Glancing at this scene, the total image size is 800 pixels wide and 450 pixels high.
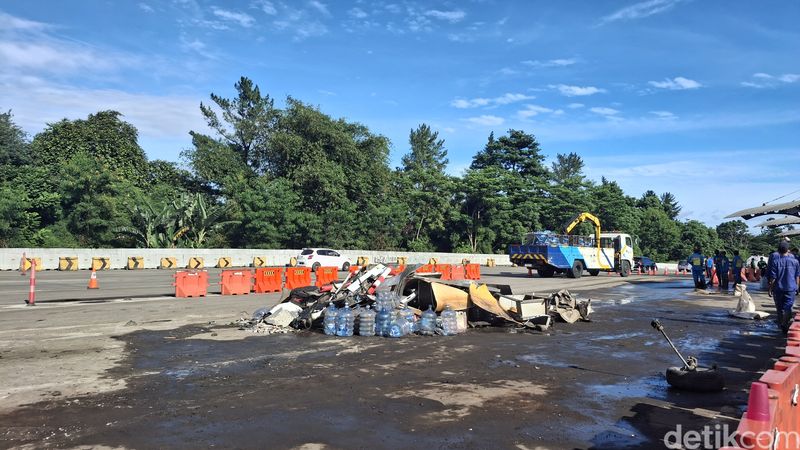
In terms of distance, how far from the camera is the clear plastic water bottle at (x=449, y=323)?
11.0m

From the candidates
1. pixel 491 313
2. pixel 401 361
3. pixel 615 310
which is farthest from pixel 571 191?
pixel 401 361

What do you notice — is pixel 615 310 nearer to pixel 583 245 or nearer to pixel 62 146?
pixel 583 245

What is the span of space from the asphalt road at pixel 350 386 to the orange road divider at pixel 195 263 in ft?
80.8

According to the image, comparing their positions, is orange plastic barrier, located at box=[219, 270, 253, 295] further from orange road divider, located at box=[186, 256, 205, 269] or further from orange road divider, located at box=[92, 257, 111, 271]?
orange road divider, located at box=[186, 256, 205, 269]

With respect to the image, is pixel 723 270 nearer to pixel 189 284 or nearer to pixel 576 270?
pixel 576 270

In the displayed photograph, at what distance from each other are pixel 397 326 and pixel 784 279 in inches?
314

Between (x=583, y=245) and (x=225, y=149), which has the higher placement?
(x=225, y=149)

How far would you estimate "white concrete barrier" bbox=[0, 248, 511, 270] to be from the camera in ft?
102

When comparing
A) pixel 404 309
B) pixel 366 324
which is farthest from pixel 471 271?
pixel 366 324

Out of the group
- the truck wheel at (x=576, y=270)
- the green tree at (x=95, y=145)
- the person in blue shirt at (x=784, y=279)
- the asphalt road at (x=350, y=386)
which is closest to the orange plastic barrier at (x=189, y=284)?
the asphalt road at (x=350, y=386)

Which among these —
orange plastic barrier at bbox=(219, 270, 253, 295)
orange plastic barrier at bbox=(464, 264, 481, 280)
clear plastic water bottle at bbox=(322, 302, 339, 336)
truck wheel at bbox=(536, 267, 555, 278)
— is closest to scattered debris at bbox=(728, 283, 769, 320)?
clear plastic water bottle at bbox=(322, 302, 339, 336)

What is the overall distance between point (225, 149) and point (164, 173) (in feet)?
20.0

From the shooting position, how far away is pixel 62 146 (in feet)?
155

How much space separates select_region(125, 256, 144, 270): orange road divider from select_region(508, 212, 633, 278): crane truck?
2353 centimetres
